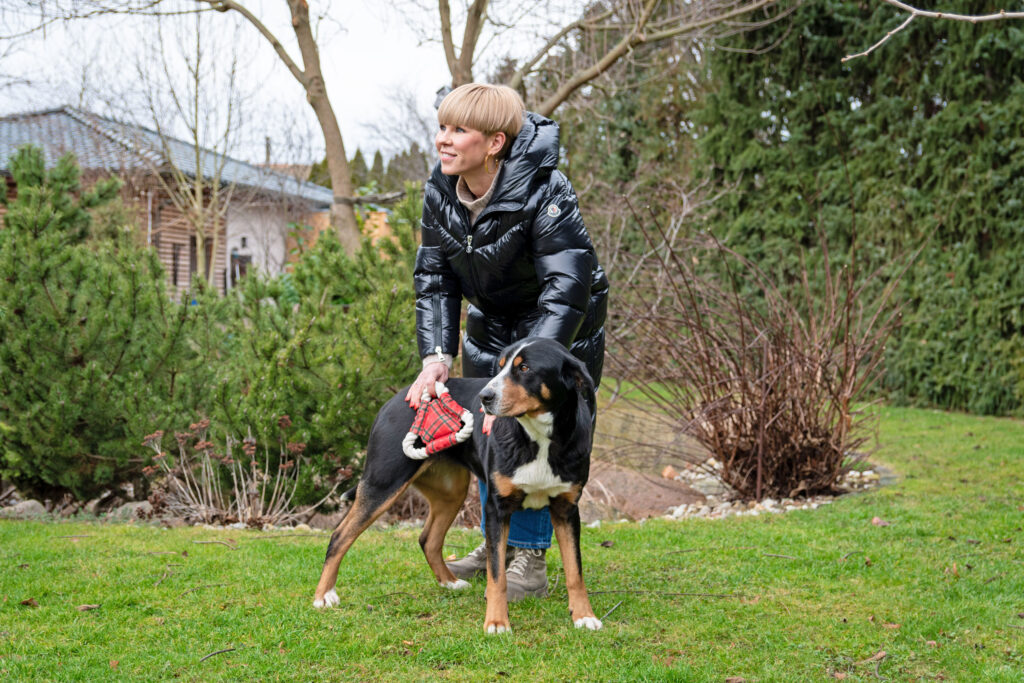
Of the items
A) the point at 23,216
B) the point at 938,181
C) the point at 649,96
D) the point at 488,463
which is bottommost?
the point at 488,463

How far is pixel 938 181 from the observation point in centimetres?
1023

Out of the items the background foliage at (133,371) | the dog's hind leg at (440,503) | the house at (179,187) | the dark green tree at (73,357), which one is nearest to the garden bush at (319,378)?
the background foliage at (133,371)

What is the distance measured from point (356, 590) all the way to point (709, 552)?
6.65 ft

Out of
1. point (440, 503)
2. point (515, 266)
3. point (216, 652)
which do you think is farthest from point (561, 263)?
point (216, 652)

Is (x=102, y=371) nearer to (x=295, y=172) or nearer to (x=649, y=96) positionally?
(x=649, y=96)

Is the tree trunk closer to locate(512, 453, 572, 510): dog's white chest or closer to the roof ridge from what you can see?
locate(512, 453, 572, 510): dog's white chest

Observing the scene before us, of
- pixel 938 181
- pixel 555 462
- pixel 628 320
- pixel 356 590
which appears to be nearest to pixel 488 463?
pixel 555 462

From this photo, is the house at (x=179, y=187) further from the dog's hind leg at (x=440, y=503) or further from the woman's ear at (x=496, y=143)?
the woman's ear at (x=496, y=143)

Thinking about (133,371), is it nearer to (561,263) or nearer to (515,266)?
(515,266)

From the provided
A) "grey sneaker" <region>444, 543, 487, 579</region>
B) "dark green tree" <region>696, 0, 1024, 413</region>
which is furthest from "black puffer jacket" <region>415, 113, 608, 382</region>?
"dark green tree" <region>696, 0, 1024, 413</region>

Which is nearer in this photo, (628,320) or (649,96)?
(628,320)

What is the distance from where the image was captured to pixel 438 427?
336 centimetres

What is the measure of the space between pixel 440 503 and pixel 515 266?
46.1 inches

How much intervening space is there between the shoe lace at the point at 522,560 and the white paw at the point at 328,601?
768mm
